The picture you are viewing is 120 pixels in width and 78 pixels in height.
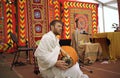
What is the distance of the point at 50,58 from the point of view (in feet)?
5.86

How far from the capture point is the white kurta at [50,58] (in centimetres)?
180

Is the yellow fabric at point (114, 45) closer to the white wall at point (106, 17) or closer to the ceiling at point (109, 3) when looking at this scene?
the white wall at point (106, 17)

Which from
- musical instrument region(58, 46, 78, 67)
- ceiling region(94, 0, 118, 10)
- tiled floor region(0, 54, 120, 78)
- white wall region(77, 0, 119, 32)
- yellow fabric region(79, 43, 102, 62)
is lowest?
tiled floor region(0, 54, 120, 78)

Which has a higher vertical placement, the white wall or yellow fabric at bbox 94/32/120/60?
the white wall

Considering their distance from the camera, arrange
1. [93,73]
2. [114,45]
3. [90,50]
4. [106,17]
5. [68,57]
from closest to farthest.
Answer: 1. [68,57]
2. [93,73]
3. [90,50]
4. [114,45]
5. [106,17]

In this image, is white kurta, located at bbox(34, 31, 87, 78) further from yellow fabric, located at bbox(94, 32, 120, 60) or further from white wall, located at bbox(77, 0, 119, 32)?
white wall, located at bbox(77, 0, 119, 32)

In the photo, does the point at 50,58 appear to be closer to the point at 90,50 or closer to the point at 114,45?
the point at 90,50

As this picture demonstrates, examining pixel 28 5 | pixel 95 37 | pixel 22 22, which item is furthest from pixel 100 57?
pixel 22 22

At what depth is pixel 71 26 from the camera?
7496mm

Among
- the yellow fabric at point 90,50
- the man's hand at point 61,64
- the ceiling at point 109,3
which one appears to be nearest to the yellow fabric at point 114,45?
the yellow fabric at point 90,50

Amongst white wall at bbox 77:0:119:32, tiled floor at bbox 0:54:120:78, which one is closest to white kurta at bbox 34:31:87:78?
tiled floor at bbox 0:54:120:78

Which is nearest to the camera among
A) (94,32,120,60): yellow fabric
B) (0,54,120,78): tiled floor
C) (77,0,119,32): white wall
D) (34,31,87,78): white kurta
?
(34,31,87,78): white kurta

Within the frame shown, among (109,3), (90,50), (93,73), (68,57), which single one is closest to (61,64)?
(68,57)

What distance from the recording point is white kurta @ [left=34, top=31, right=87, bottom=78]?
70.8 inches
